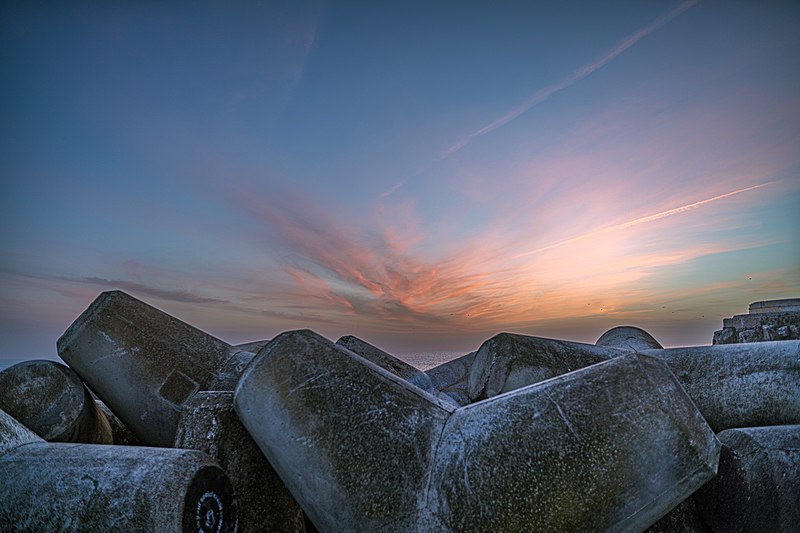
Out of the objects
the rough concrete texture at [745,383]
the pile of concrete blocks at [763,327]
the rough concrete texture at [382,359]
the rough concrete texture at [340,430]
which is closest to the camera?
the rough concrete texture at [340,430]

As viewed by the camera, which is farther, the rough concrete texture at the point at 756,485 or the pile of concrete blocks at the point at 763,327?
the pile of concrete blocks at the point at 763,327

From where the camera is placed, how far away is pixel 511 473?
2.22 metres

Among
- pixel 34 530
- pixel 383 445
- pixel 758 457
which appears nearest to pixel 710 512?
pixel 758 457

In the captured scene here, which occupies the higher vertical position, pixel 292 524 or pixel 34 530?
pixel 34 530

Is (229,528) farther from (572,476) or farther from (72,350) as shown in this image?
(72,350)

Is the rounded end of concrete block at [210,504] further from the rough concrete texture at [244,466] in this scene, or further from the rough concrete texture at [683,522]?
the rough concrete texture at [683,522]

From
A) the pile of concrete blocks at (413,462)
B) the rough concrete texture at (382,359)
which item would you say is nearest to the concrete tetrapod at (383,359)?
the rough concrete texture at (382,359)

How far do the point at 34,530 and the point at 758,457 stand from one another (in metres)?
3.64

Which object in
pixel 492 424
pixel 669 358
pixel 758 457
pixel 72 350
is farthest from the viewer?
pixel 72 350

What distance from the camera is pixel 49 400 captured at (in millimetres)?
4227

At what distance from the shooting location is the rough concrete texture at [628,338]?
641 centimetres

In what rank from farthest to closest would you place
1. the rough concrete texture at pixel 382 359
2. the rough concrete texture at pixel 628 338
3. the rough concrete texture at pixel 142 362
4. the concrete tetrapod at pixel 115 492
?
the rough concrete texture at pixel 628 338 < the rough concrete texture at pixel 382 359 < the rough concrete texture at pixel 142 362 < the concrete tetrapod at pixel 115 492

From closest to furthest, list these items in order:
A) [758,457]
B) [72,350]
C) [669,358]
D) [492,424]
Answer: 1. [492,424]
2. [758,457]
3. [669,358]
4. [72,350]

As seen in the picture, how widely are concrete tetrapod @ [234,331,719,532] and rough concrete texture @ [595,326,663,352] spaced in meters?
4.21
